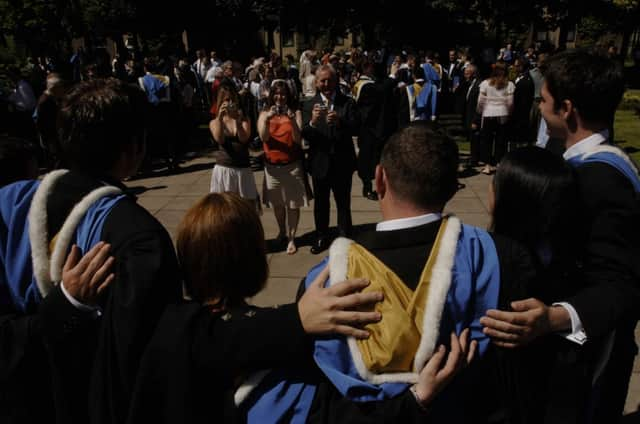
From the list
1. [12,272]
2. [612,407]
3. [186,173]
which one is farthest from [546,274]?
[186,173]

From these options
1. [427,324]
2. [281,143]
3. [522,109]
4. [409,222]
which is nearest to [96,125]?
[409,222]

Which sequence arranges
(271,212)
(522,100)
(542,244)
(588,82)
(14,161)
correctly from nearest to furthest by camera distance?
(542,244)
(588,82)
(14,161)
(271,212)
(522,100)

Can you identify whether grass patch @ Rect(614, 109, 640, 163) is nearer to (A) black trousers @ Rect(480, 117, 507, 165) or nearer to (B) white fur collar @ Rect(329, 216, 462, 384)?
(A) black trousers @ Rect(480, 117, 507, 165)

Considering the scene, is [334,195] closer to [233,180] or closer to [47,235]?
[233,180]

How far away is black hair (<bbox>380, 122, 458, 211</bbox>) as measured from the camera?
1672 millimetres

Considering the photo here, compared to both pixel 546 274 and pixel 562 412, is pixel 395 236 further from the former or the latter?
pixel 562 412

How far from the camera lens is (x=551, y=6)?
16.3m

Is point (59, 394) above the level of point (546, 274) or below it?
below

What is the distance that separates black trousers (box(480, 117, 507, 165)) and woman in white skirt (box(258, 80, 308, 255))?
4480mm

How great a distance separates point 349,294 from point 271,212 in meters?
6.04

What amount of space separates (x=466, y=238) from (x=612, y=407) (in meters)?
1.30

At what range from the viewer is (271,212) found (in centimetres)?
747

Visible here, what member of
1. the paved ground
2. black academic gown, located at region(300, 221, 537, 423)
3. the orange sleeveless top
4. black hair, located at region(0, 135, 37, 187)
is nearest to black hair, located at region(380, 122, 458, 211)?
black academic gown, located at region(300, 221, 537, 423)

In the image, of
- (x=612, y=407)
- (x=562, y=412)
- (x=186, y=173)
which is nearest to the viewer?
(x=562, y=412)
